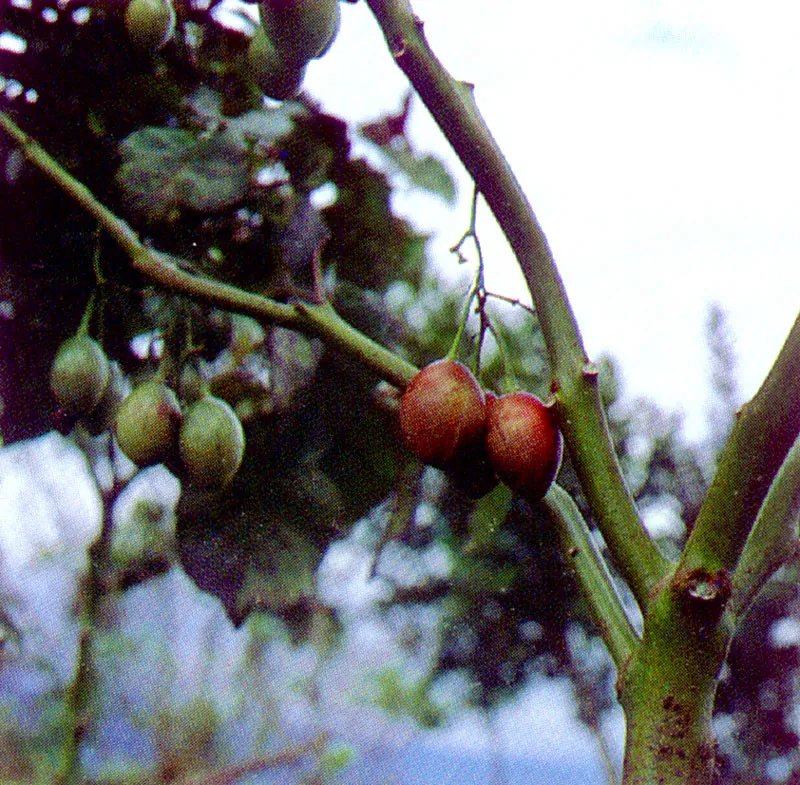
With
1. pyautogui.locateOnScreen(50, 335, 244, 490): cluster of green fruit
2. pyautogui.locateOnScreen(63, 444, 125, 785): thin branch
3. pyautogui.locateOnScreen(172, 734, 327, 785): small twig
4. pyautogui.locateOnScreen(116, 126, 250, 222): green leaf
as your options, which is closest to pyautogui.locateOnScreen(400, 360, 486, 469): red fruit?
pyautogui.locateOnScreen(50, 335, 244, 490): cluster of green fruit

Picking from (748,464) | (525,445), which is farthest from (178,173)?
(748,464)

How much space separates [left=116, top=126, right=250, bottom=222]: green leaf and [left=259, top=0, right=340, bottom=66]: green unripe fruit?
0.21 m

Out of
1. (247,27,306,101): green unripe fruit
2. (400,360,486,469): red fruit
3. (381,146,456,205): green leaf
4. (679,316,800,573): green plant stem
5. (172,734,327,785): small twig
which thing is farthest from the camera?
(172,734,327,785): small twig

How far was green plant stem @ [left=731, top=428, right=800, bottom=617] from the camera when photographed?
1.50ft

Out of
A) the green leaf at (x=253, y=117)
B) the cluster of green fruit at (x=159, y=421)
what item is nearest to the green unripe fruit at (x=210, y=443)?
the cluster of green fruit at (x=159, y=421)

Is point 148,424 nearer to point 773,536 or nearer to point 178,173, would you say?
point 178,173

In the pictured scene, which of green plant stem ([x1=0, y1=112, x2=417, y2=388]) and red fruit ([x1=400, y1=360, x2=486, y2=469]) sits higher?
green plant stem ([x1=0, y1=112, x2=417, y2=388])

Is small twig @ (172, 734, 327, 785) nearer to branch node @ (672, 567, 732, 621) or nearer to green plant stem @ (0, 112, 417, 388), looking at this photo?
green plant stem @ (0, 112, 417, 388)

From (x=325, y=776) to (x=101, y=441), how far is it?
55 cm

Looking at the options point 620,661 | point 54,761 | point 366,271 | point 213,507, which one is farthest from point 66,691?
point 620,661

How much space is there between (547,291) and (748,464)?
0.32 ft

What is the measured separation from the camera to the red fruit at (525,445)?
1.53 feet

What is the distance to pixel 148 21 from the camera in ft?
2.57

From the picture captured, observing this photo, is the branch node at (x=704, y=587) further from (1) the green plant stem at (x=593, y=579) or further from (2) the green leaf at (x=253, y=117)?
(2) the green leaf at (x=253, y=117)
